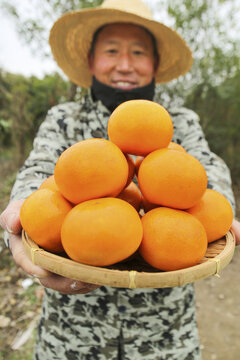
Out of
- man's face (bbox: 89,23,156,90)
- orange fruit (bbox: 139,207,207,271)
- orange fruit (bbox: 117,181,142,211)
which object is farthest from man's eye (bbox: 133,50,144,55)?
orange fruit (bbox: 139,207,207,271)

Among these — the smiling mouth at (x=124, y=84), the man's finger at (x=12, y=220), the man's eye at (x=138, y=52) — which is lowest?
the man's finger at (x=12, y=220)

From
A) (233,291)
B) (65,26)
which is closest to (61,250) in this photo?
(65,26)

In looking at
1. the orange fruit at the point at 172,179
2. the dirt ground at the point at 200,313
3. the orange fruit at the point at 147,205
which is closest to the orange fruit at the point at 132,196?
the orange fruit at the point at 147,205

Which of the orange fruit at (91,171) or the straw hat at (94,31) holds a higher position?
the straw hat at (94,31)

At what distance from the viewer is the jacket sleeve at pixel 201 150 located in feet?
4.85

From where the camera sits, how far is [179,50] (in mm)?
2068

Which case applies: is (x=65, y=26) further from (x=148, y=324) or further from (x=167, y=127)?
(x=148, y=324)

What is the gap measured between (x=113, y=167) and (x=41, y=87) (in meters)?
6.87

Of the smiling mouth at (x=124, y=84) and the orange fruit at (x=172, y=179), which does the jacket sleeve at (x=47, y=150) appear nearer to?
the smiling mouth at (x=124, y=84)

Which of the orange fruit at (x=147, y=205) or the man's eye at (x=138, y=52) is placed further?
the man's eye at (x=138, y=52)

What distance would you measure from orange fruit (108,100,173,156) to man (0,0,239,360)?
0.52 m

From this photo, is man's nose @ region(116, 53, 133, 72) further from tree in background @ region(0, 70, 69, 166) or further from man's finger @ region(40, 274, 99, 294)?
tree in background @ region(0, 70, 69, 166)

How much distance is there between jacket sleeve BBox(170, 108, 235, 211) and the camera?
1.48m

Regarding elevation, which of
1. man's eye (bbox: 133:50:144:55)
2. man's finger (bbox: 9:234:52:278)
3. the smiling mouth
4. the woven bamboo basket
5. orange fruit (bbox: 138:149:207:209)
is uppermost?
man's eye (bbox: 133:50:144:55)
